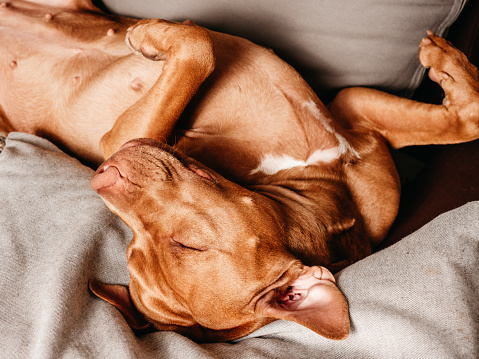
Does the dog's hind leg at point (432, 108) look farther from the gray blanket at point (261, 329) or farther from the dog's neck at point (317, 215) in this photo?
the gray blanket at point (261, 329)

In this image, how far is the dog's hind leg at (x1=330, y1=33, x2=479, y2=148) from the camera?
2838 mm

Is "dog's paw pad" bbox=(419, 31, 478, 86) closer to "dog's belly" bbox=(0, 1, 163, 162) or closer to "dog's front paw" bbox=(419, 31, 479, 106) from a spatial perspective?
"dog's front paw" bbox=(419, 31, 479, 106)

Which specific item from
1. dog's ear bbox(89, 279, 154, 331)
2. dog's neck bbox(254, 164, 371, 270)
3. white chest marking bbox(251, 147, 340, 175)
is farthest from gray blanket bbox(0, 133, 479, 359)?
white chest marking bbox(251, 147, 340, 175)

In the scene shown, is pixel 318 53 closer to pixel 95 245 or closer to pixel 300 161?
pixel 300 161

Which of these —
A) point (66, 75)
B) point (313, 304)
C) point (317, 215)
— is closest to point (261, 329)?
point (313, 304)

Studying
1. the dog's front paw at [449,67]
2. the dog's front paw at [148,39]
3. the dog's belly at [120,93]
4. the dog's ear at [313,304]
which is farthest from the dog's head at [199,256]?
the dog's front paw at [449,67]

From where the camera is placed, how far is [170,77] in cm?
239

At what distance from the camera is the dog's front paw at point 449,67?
2.83 m

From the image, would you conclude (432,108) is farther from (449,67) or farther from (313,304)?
(313,304)

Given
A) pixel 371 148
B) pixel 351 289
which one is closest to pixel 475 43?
pixel 371 148

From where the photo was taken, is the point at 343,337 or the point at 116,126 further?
the point at 116,126

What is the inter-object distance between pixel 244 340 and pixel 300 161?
→ 1120 mm

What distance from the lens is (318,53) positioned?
3.08 metres

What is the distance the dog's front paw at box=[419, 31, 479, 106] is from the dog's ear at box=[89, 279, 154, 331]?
2321 mm
